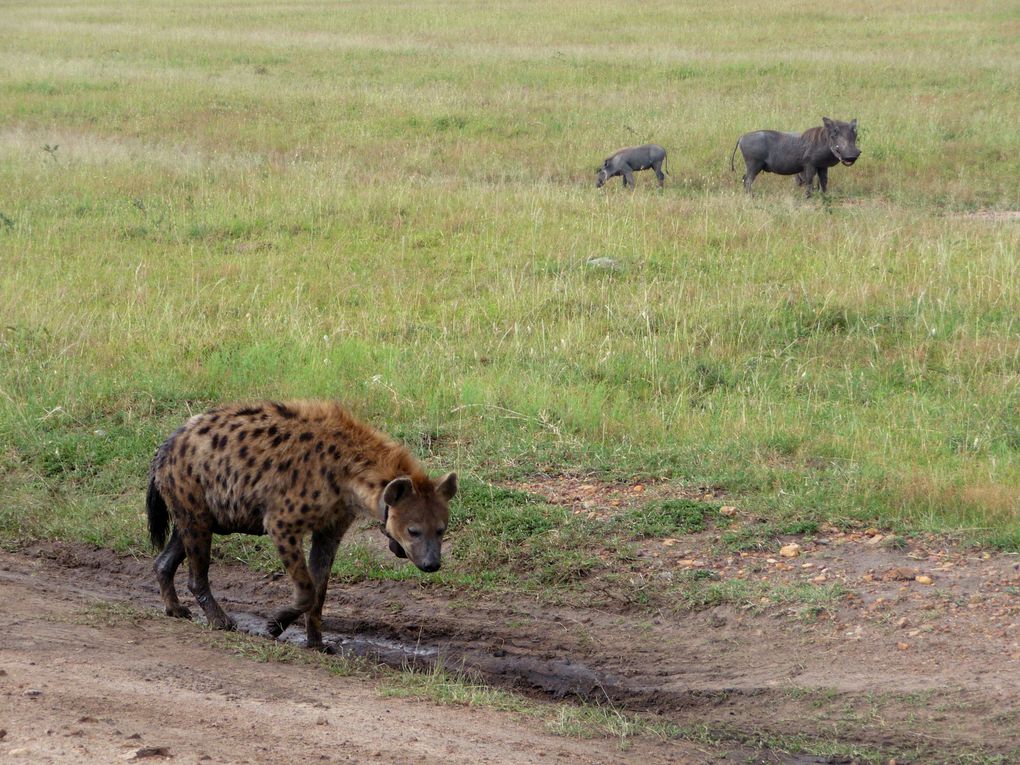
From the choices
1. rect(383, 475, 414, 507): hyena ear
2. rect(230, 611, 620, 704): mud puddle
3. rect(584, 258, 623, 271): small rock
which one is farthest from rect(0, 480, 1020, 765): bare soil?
rect(584, 258, 623, 271): small rock

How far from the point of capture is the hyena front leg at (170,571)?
5.70 metres

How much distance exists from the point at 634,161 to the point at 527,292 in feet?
23.5

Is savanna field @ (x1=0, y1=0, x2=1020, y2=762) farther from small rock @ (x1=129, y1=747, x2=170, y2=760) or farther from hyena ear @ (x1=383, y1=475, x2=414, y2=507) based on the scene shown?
small rock @ (x1=129, y1=747, x2=170, y2=760)

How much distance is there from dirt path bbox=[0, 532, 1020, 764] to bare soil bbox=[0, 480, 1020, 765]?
0.01m

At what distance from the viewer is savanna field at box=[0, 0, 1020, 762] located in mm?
6707

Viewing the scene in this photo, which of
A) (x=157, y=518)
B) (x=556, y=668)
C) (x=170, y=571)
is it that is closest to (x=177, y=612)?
(x=170, y=571)

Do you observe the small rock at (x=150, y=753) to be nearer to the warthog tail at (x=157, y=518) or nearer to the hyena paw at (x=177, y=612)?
the hyena paw at (x=177, y=612)

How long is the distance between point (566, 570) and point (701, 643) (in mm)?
911

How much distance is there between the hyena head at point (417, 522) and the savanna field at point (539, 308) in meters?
1.09

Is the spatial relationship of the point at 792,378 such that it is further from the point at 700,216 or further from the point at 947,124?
the point at 947,124

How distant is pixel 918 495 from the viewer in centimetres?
651

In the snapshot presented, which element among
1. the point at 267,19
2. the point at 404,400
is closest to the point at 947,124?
the point at 404,400

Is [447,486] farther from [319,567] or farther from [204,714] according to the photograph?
[204,714]

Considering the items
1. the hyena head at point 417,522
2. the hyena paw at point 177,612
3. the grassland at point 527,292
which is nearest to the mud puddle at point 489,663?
the hyena paw at point 177,612
